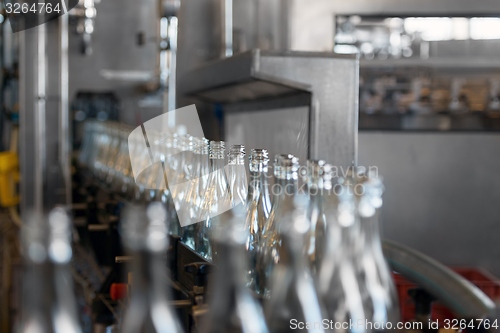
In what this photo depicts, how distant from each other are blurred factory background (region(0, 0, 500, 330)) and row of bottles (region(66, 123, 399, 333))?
0.93 m

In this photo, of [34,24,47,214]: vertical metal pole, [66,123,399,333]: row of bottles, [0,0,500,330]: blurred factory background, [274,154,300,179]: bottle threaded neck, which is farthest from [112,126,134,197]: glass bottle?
[34,24,47,214]: vertical metal pole

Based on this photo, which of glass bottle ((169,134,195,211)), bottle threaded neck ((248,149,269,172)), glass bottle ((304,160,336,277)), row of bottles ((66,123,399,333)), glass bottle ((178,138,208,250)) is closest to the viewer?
row of bottles ((66,123,399,333))

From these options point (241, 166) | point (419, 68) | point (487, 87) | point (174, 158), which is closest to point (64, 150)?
point (419, 68)

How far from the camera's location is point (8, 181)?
15.5 feet

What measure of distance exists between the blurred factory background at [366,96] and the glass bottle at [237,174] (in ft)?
2.91

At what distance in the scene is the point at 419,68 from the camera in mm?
3730

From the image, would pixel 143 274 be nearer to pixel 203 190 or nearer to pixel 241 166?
pixel 241 166

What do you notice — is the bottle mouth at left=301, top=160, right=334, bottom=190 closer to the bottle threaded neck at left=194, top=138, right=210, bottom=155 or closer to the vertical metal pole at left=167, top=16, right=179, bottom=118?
the bottle threaded neck at left=194, top=138, right=210, bottom=155

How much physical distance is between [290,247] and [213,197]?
0.41m

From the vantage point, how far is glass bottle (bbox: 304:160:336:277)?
806mm

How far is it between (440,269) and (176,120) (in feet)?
5.00

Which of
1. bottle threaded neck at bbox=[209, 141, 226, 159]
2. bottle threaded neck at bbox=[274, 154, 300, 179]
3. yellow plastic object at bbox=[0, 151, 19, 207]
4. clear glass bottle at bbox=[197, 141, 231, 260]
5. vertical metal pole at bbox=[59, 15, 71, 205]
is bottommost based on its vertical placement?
yellow plastic object at bbox=[0, 151, 19, 207]

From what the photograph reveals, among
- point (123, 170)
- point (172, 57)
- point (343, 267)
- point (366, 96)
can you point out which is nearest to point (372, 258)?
point (343, 267)

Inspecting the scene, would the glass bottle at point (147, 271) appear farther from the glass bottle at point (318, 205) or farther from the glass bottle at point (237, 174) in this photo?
the glass bottle at point (237, 174)
